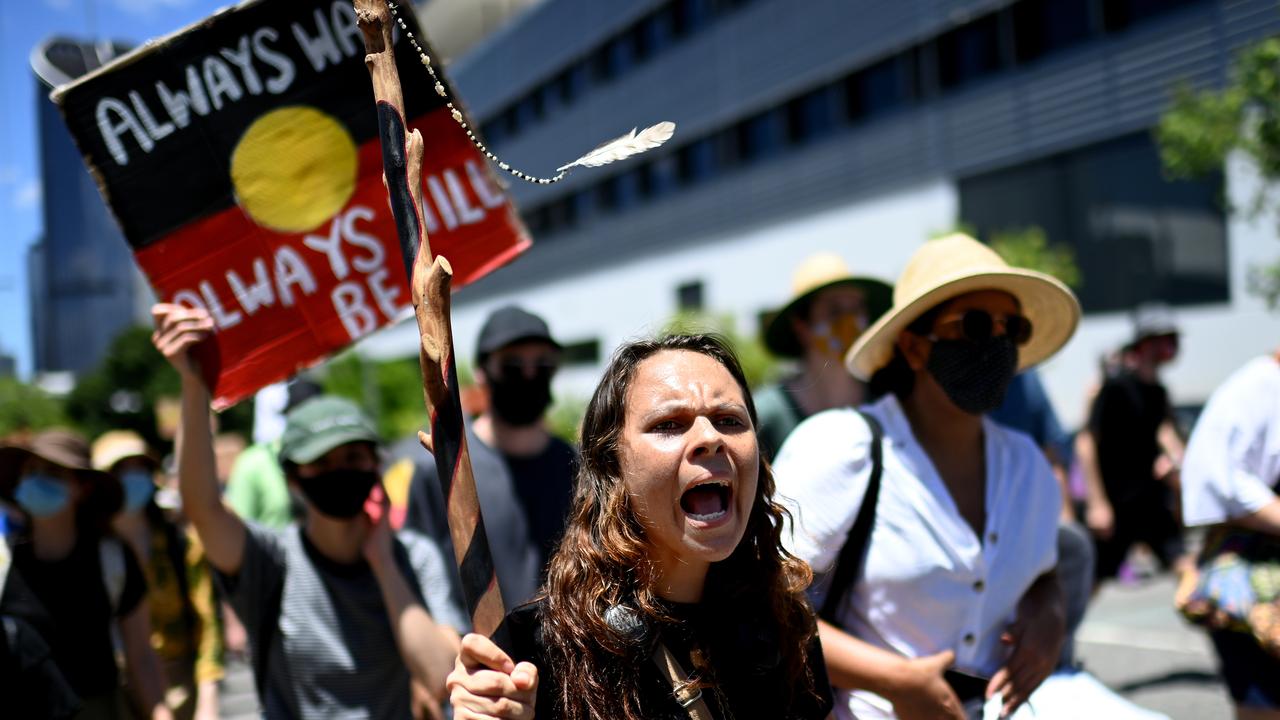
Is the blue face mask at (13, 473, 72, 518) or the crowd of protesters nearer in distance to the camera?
the crowd of protesters

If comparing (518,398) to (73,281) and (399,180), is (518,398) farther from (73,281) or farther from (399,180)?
(73,281)

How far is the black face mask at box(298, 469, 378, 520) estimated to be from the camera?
3.20m

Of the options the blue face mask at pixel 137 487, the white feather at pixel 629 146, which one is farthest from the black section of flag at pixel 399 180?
the blue face mask at pixel 137 487

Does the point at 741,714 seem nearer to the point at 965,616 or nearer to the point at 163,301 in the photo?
the point at 965,616

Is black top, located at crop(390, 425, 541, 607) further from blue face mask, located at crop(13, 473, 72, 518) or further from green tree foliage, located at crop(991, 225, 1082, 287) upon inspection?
green tree foliage, located at crop(991, 225, 1082, 287)

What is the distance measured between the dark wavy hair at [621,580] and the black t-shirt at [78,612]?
227 cm

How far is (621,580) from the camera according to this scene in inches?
74.8

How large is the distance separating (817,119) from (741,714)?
23157 millimetres

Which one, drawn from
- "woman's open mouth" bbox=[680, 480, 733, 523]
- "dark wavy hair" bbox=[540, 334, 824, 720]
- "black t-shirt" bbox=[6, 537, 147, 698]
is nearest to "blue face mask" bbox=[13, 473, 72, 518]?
"black t-shirt" bbox=[6, 537, 147, 698]

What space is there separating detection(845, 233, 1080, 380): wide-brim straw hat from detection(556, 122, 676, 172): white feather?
116 cm

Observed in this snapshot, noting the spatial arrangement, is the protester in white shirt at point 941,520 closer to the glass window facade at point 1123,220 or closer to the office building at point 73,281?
the glass window facade at point 1123,220

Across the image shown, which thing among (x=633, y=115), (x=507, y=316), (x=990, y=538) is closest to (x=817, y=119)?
(x=633, y=115)

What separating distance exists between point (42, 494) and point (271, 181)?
138 centimetres

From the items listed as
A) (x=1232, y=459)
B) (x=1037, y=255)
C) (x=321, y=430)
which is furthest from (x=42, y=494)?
(x=1037, y=255)
